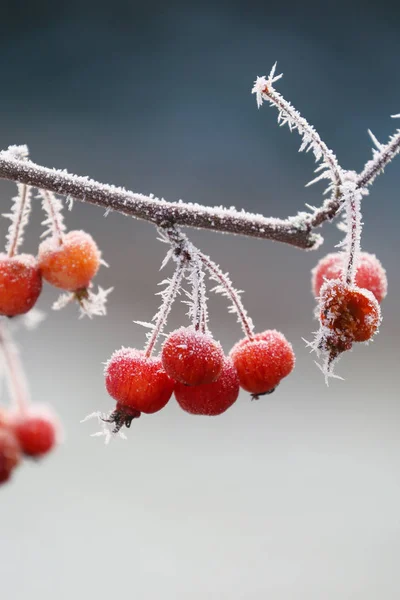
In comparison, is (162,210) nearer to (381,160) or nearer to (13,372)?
(381,160)

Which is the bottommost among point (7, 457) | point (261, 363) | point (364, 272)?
point (7, 457)

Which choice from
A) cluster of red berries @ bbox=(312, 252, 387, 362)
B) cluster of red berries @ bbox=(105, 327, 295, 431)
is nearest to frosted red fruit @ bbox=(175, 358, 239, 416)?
cluster of red berries @ bbox=(105, 327, 295, 431)

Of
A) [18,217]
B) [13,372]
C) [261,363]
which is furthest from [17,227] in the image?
[261,363]

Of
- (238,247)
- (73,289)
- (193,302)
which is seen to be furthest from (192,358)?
(238,247)

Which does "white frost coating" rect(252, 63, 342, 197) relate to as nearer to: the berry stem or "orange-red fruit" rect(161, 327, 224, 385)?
the berry stem

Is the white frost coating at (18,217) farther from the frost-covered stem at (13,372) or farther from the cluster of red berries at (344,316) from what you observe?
the cluster of red berries at (344,316)

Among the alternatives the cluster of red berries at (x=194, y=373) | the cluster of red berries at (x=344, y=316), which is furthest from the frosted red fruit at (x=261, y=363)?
the cluster of red berries at (x=344, y=316)

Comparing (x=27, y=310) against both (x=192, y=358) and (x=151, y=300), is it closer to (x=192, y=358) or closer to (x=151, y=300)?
(x=192, y=358)
